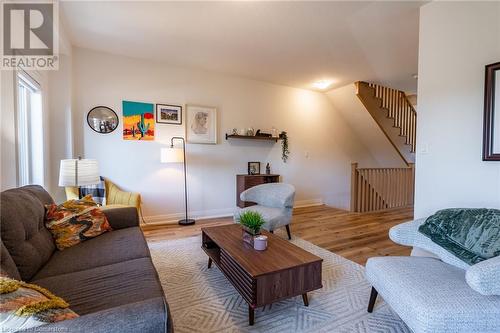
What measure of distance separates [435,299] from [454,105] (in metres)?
1.81

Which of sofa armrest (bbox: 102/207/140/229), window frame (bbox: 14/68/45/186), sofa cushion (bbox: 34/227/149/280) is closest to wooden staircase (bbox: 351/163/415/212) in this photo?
sofa armrest (bbox: 102/207/140/229)

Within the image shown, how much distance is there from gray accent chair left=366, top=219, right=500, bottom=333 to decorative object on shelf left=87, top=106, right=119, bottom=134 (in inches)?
150

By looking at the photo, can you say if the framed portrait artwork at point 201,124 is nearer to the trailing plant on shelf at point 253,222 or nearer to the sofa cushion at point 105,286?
the trailing plant on shelf at point 253,222

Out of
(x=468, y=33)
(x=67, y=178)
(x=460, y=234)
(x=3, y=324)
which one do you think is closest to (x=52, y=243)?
(x=67, y=178)

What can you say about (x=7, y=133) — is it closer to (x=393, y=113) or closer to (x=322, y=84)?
(x=322, y=84)

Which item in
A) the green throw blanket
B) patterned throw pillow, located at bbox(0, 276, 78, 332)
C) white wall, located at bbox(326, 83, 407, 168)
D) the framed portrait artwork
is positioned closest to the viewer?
patterned throw pillow, located at bbox(0, 276, 78, 332)

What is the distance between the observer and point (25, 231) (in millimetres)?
1459

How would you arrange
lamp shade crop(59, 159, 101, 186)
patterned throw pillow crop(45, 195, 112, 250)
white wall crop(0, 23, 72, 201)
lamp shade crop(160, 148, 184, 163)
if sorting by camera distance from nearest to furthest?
patterned throw pillow crop(45, 195, 112, 250), lamp shade crop(59, 159, 101, 186), white wall crop(0, 23, 72, 201), lamp shade crop(160, 148, 184, 163)

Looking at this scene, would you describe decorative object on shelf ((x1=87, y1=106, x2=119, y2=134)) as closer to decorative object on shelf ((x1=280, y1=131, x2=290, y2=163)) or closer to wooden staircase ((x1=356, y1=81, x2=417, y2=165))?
decorative object on shelf ((x1=280, y1=131, x2=290, y2=163))

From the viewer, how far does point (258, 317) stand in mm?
1716

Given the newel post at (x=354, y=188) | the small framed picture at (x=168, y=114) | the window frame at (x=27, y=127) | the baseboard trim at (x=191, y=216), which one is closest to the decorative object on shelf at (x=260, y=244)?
the window frame at (x=27, y=127)

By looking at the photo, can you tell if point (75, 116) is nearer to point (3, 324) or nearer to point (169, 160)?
point (169, 160)

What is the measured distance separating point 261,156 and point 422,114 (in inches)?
117

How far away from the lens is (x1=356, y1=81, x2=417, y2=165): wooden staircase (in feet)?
16.9
